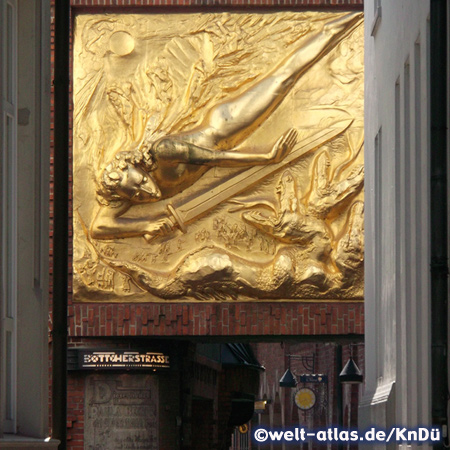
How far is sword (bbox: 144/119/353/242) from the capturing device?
73.6 ft

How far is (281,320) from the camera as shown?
22.3 meters

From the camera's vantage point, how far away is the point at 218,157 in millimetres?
22562

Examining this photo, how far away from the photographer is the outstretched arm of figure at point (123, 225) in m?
22.5

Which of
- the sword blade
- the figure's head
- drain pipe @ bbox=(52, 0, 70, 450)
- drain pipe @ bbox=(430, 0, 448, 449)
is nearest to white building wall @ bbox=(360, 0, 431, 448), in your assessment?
drain pipe @ bbox=(430, 0, 448, 449)

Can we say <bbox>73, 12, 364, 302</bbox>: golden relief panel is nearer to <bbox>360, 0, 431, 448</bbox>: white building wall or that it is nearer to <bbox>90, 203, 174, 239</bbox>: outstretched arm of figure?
<bbox>90, 203, 174, 239</bbox>: outstretched arm of figure

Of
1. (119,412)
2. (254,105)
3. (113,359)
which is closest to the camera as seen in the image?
(254,105)

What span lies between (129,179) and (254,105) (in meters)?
2.41

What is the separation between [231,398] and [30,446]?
22.9m

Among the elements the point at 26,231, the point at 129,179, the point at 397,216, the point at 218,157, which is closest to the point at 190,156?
the point at 218,157

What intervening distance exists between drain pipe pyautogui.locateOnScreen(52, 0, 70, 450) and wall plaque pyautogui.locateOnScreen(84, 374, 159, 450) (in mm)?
11844

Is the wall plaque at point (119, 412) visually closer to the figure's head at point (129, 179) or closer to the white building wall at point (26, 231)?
the figure's head at point (129, 179)

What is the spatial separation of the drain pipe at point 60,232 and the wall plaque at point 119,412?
11.8 meters

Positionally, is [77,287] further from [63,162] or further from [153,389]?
[63,162]

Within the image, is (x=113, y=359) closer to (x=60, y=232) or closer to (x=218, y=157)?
(x=218, y=157)
